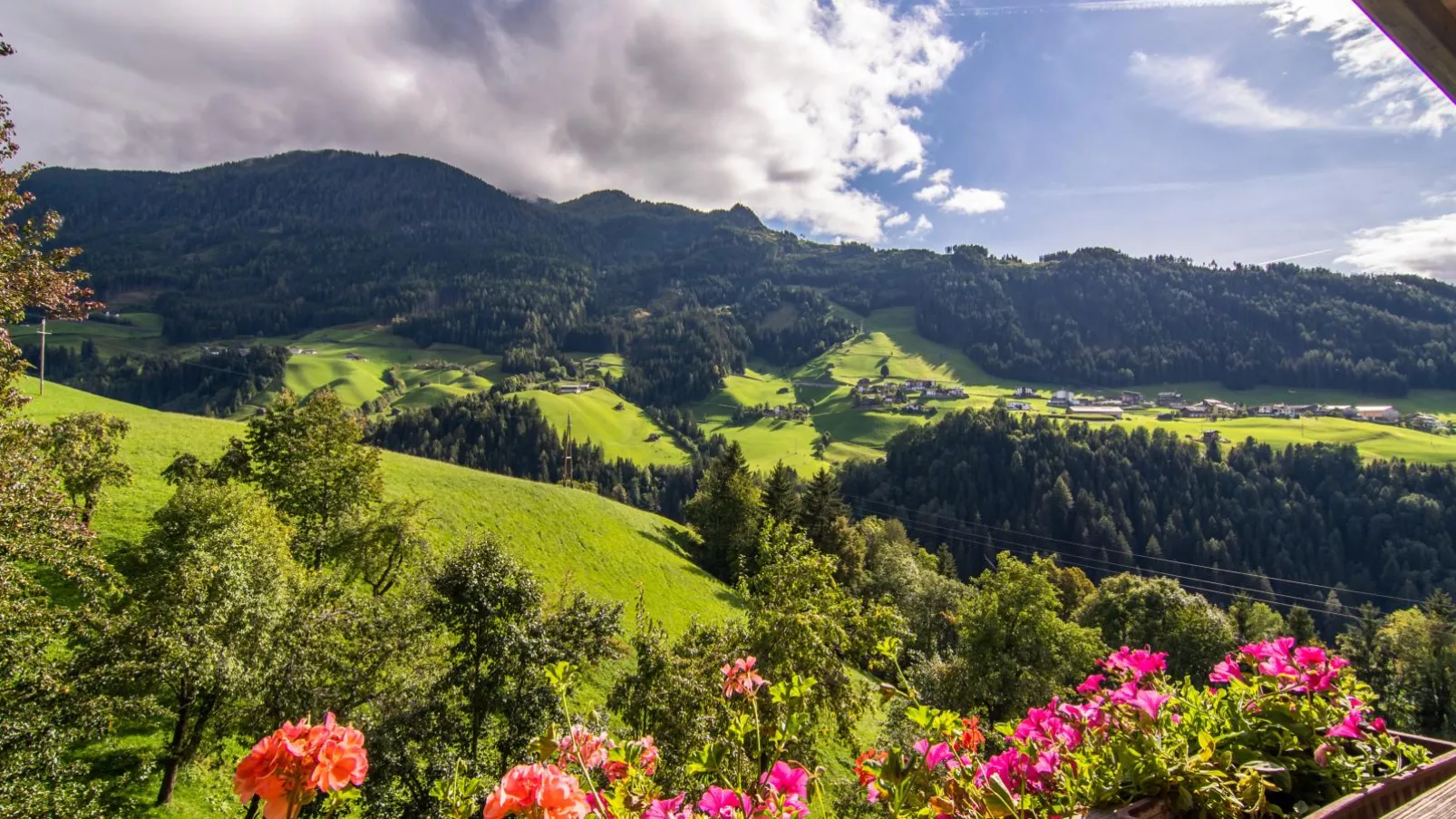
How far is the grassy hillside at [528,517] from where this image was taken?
1453 inches

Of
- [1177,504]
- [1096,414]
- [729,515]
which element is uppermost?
[1096,414]

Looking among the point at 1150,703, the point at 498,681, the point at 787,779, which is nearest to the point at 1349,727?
the point at 1150,703

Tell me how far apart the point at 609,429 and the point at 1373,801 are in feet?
599

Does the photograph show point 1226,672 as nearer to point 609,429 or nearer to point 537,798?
point 537,798

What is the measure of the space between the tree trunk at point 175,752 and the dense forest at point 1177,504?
125 metres

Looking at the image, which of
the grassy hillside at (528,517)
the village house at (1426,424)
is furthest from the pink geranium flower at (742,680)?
the village house at (1426,424)

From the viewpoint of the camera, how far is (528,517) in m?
43.5

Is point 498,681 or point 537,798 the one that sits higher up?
point 537,798

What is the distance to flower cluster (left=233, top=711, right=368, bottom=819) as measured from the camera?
6.92 feet

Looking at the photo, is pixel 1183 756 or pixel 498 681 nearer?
pixel 1183 756

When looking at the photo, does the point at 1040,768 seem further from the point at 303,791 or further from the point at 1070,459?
the point at 1070,459

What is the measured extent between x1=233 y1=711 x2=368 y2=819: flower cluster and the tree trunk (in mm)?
16009

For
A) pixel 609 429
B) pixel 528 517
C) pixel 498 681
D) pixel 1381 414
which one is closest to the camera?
pixel 498 681

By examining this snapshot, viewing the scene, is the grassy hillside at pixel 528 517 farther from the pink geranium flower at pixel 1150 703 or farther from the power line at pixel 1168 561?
the power line at pixel 1168 561
